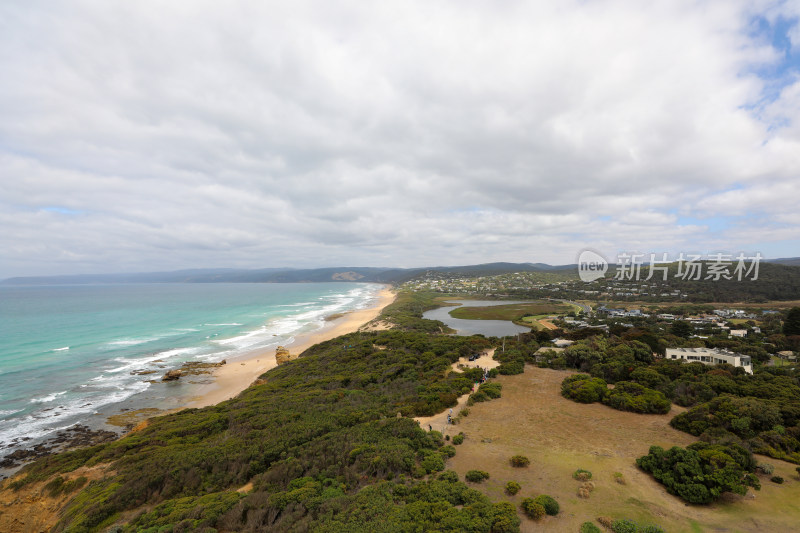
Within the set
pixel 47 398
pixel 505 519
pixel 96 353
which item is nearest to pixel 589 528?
pixel 505 519

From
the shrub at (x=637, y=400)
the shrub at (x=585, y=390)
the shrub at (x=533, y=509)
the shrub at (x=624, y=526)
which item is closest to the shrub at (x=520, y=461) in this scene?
the shrub at (x=533, y=509)

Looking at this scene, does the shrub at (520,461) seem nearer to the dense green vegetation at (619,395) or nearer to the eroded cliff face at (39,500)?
the dense green vegetation at (619,395)

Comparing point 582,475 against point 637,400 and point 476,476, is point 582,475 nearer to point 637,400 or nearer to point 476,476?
point 476,476

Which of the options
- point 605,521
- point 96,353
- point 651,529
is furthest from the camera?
point 96,353

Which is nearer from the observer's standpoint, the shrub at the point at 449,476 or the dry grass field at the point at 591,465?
the dry grass field at the point at 591,465

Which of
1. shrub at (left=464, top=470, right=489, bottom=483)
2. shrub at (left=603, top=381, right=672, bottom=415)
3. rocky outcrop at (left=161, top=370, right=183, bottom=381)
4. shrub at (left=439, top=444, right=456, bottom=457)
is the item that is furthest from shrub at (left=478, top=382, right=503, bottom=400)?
rocky outcrop at (left=161, top=370, right=183, bottom=381)

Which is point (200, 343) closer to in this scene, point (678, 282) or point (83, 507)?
point (83, 507)

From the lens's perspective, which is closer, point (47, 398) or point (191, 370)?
point (47, 398)
